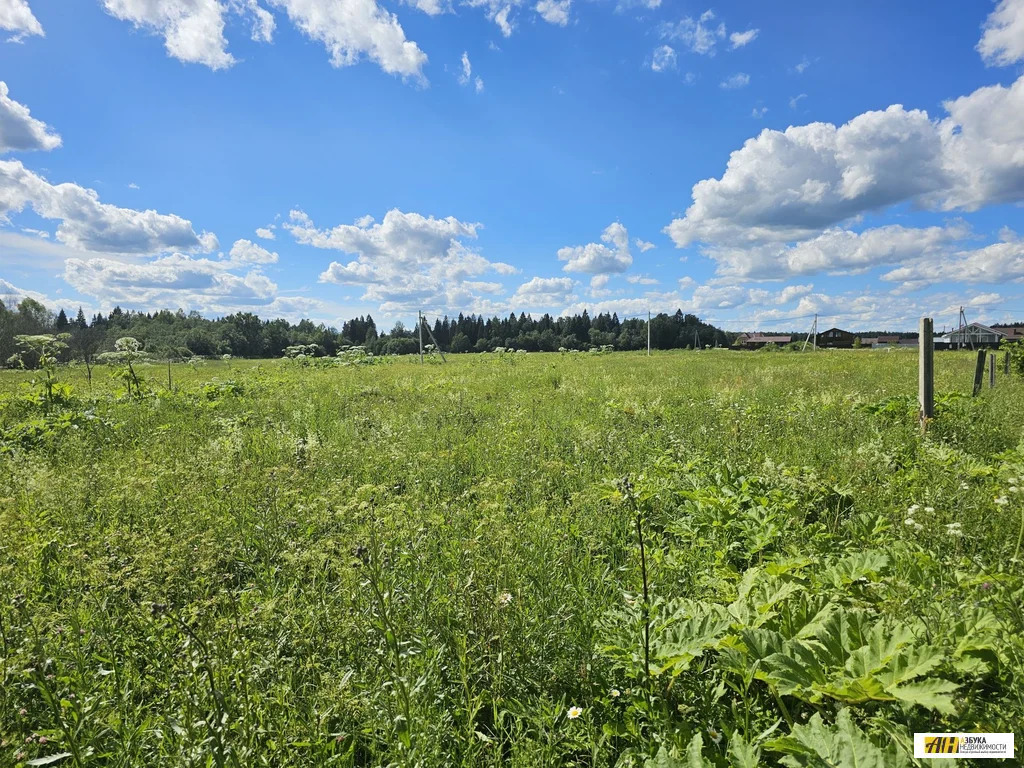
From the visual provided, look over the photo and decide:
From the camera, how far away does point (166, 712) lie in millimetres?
2113

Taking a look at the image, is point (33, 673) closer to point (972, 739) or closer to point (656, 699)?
point (656, 699)

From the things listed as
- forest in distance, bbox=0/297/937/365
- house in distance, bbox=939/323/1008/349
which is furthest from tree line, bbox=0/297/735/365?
house in distance, bbox=939/323/1008/349

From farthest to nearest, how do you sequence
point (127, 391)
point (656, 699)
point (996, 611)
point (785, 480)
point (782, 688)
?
point (127, 391) < point (785, 480) < point (656, 699) < point (996, 611) < point (782, 688)

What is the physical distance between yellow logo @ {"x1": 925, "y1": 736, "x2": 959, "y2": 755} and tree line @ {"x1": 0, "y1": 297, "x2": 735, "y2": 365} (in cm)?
4589

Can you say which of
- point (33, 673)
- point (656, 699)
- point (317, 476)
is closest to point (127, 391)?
point (317, 476)

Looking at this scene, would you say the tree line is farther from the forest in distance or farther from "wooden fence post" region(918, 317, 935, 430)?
"wooden fence post" region(918, 317, 935, 430)

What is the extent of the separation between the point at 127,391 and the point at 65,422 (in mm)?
3196

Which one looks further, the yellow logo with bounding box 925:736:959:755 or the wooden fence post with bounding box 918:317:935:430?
the wooden fence post with bounding box 918:317:935:430

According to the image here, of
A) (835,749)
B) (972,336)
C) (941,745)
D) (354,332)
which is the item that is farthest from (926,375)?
(354,332)

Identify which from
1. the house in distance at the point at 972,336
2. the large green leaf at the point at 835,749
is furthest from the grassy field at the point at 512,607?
the house in distance at the point at 972,336

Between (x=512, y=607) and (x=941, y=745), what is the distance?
6.21 ft

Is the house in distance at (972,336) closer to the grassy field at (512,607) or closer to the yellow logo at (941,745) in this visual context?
the grassy field at (512,607)

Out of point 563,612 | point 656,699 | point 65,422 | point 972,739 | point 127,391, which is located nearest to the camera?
point 972,739

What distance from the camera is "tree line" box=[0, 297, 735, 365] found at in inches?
2106
